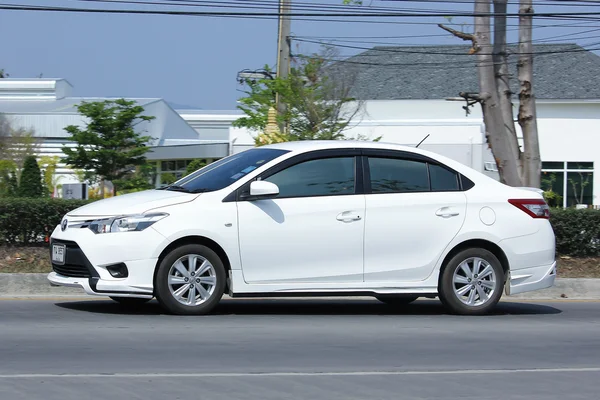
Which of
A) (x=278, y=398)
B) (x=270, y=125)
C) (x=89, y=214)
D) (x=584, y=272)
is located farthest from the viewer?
(x=270, y=125)

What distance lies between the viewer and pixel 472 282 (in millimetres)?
10195

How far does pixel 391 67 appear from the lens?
43.0 metres

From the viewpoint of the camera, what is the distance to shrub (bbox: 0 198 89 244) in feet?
43.6

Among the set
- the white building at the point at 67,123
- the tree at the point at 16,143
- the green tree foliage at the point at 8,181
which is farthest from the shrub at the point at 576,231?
the tree at the point at 16,143

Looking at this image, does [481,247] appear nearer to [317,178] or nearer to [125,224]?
[317,178]

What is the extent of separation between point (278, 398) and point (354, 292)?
3.68 metres

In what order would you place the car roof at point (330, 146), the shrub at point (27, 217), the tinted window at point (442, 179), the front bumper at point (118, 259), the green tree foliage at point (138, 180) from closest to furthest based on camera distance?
the front bumper at point (118, 259)
the car roof at point (330, 146)
the tinted window at point (442, 179)
the shrub at point (27, 217)
the green tree foliage at point (138, 180)

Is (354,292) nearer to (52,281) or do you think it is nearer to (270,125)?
(52,281)

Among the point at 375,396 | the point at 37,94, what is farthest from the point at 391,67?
the point at 375,396

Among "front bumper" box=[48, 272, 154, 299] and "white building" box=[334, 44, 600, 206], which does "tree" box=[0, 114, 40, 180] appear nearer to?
"white building" box=[334, 44, 600, 206]

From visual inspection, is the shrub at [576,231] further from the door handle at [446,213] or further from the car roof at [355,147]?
the door handle at [446,213]

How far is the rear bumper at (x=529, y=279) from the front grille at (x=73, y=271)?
4.42 metres

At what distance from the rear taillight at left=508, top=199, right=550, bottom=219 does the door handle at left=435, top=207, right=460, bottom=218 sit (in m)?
0.68

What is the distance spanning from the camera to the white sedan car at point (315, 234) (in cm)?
926
